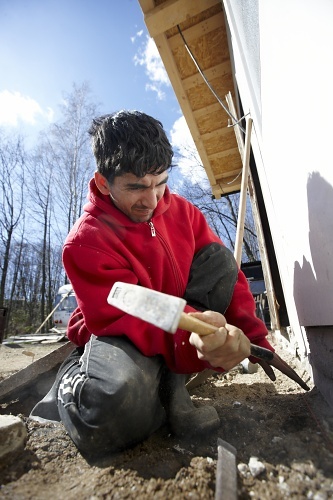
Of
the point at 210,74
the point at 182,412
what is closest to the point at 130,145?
the point at 182,412

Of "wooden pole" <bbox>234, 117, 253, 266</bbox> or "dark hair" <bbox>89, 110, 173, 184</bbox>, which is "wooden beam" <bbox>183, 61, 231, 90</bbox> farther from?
"dark hair" <bbox>89, 110, 173, 184</bbox>

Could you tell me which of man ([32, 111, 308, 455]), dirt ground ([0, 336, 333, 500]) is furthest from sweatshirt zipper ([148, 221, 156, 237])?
dirt ground ([0, 336, 333, 500])

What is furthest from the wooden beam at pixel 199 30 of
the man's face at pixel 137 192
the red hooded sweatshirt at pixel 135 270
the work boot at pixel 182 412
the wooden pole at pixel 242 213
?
the work boot at pixel 182 412

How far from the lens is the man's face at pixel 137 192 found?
56.1 inches

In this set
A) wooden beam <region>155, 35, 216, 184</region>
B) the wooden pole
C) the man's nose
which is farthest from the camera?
wooden beam <region>155, 35, 216, 184</region>

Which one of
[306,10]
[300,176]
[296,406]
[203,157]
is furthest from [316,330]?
[203,157]

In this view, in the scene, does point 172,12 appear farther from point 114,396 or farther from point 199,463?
point 199,463

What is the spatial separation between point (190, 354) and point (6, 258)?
15.6m

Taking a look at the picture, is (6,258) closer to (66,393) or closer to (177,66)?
(177,66)

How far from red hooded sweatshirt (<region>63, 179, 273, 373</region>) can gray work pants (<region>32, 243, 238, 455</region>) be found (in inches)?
2.9

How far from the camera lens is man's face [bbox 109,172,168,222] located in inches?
56.1

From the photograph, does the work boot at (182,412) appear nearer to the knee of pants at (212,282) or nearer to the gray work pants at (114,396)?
the gray work pants at (114,396)

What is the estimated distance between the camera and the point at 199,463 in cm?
91

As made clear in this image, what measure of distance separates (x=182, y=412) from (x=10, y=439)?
2.19 ft
